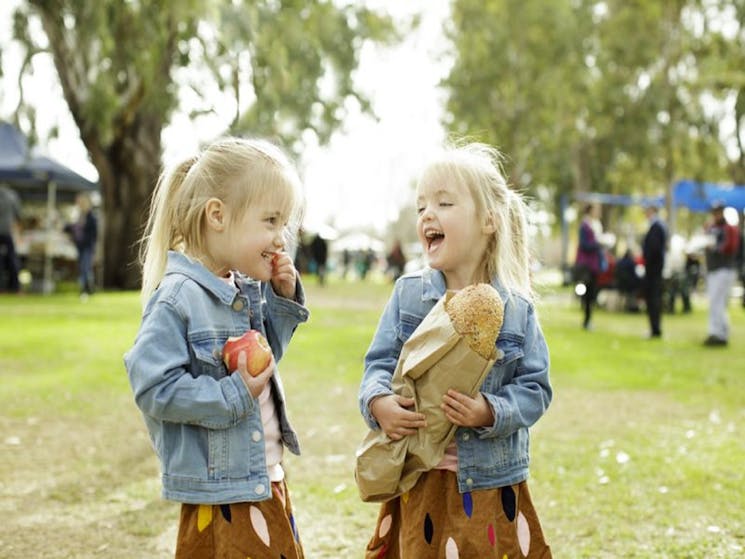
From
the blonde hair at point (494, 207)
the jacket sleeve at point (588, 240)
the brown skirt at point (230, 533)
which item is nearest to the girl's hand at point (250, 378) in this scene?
the brown skirt at point (230, 533)

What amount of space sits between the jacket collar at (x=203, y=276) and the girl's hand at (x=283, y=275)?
17 cm

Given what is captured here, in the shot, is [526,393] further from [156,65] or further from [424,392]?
[156,65]

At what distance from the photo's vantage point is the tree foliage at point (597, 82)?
2784 centimetres

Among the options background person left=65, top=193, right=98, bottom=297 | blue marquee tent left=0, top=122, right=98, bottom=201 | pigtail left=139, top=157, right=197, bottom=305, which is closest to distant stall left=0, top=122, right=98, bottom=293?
blue marquee tent left=0, top=122, right=98, bottom=201

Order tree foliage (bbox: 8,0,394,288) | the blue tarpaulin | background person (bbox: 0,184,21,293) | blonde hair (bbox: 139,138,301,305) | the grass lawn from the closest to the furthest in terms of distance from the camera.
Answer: blonde hair (bbox: 139,138,301,305)
the grass lawn
tree foliage (bbox: 8,0,394,288)
background person (bbox: 0,184,21,293)
the blue tarpaulin

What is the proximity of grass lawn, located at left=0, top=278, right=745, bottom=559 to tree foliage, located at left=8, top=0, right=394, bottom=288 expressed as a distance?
208 centimetres

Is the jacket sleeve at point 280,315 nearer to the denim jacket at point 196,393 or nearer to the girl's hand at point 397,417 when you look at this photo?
the denim jacket at point 196,393

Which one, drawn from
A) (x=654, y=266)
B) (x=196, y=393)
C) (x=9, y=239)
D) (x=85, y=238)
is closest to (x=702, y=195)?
(x=654, y=266)

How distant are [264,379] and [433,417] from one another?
47 cm

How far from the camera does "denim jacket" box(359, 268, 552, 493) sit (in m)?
2.51

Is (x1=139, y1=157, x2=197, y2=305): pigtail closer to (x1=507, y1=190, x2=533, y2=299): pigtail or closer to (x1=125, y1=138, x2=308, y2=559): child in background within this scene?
(x1=125, y1=138, x2=308, y2=559): child in background

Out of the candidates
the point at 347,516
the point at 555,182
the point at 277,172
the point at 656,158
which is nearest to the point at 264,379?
the point at 277,172

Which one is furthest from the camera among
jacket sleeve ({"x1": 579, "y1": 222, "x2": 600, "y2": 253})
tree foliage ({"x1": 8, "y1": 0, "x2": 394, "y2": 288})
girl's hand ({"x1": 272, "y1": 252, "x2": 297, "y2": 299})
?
jacket sleeve ({"x1": 579, "y1": 222, "x2": 600, "y2": 253})

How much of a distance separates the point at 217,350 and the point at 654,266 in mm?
11721
